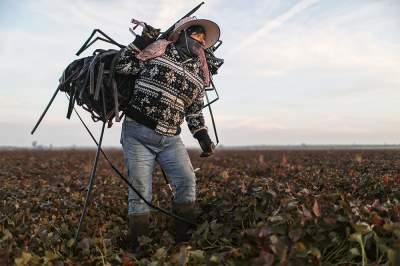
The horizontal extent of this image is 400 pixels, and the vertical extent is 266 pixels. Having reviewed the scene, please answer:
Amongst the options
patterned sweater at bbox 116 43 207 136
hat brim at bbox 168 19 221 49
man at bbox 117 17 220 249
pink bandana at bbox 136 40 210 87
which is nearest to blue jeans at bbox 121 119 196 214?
man at bbox 117 17 220 249

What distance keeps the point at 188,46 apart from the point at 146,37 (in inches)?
17.8

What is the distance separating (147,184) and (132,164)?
270 millimetres

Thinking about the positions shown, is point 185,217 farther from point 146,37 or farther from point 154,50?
point 146,37

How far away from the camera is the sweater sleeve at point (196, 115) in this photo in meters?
5.64

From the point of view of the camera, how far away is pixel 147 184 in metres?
5.36

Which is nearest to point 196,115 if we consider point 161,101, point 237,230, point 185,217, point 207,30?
point 161,101

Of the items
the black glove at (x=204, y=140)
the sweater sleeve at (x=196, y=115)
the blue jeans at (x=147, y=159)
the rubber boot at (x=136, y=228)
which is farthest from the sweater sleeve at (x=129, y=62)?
the rubber boot at (x=136, y=228)

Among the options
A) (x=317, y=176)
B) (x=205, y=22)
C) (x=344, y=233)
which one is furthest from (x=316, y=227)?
(x=317, y=176)

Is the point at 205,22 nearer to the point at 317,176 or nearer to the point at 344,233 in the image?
the point at 344,233

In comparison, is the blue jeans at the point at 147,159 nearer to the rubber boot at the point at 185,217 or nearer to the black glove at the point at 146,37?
the rubber boot at the point at 185,217

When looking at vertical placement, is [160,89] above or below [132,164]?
above

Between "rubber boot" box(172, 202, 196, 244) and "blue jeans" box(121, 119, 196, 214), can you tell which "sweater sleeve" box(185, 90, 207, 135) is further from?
"rubber boot" box(172, 202, 196, 244)

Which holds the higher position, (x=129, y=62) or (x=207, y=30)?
(x=207, y=30)

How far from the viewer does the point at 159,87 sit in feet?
17.0
